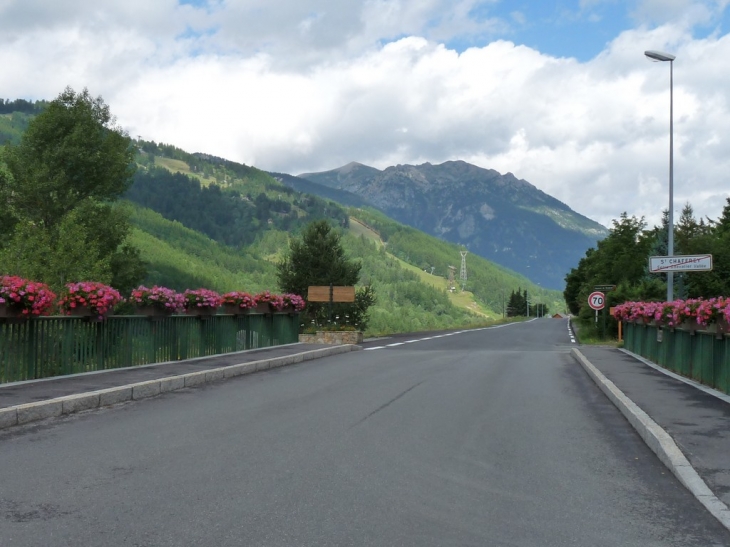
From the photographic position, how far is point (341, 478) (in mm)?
5777

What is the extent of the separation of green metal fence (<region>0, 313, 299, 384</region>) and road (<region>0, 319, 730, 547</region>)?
2.37m

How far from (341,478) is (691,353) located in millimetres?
9897

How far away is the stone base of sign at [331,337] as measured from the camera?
26.4 meters

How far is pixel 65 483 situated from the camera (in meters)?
5.54

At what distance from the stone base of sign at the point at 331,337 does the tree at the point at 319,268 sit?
67.1 ft

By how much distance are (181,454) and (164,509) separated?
183cm

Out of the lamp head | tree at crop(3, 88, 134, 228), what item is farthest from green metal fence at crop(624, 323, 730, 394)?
tree at crop(3, 88, 134, 228)

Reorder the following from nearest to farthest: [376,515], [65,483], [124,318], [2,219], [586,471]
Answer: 1. [376,515]
2. [65,483]
3. [586,471]
4. [124,318]
5. [2,219]

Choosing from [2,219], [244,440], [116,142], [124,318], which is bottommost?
[244,440]

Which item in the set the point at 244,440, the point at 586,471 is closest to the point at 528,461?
the point at 586,471

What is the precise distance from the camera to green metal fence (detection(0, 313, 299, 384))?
11328mm

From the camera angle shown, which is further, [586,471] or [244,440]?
[244,440]

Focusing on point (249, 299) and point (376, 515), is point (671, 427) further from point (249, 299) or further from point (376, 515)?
point (249, 299)

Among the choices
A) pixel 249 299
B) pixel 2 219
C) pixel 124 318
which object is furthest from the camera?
pixel 2 219
